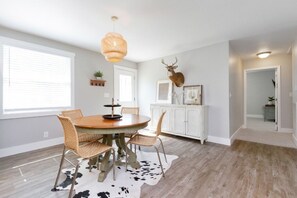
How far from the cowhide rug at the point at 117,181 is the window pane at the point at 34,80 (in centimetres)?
178

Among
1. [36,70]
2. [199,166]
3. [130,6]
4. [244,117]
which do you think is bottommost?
[199,166]

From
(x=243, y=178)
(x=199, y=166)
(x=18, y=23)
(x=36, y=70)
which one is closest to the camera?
(x=243, y=178)

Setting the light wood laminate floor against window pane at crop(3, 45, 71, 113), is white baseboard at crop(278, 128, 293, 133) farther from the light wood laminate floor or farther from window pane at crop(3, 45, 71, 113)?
window pane at crop(3, 45, 71, 113)

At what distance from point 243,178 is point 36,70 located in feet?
13.7

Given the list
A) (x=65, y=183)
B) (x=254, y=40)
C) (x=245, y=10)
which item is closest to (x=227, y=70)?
(x=254, y=40)

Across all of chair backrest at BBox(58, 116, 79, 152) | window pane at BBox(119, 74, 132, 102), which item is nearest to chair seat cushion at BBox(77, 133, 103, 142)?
chair backrest at BBox(58, 116, 79, 152)

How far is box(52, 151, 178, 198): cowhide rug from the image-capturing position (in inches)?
64.8

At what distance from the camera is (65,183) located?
1841 mm

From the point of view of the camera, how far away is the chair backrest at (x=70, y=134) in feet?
5.15

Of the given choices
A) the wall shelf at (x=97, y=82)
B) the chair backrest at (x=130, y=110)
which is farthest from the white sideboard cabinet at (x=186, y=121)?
the wall shelf at (x=97, y=82)

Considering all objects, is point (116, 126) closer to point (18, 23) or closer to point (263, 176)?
point (263, 176)

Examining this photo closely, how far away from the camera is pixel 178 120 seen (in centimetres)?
376

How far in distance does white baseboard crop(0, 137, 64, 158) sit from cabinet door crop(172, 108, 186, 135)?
277cm

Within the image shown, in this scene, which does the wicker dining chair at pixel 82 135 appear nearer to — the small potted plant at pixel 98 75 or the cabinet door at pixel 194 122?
the small potted plant at pixel 98 75
